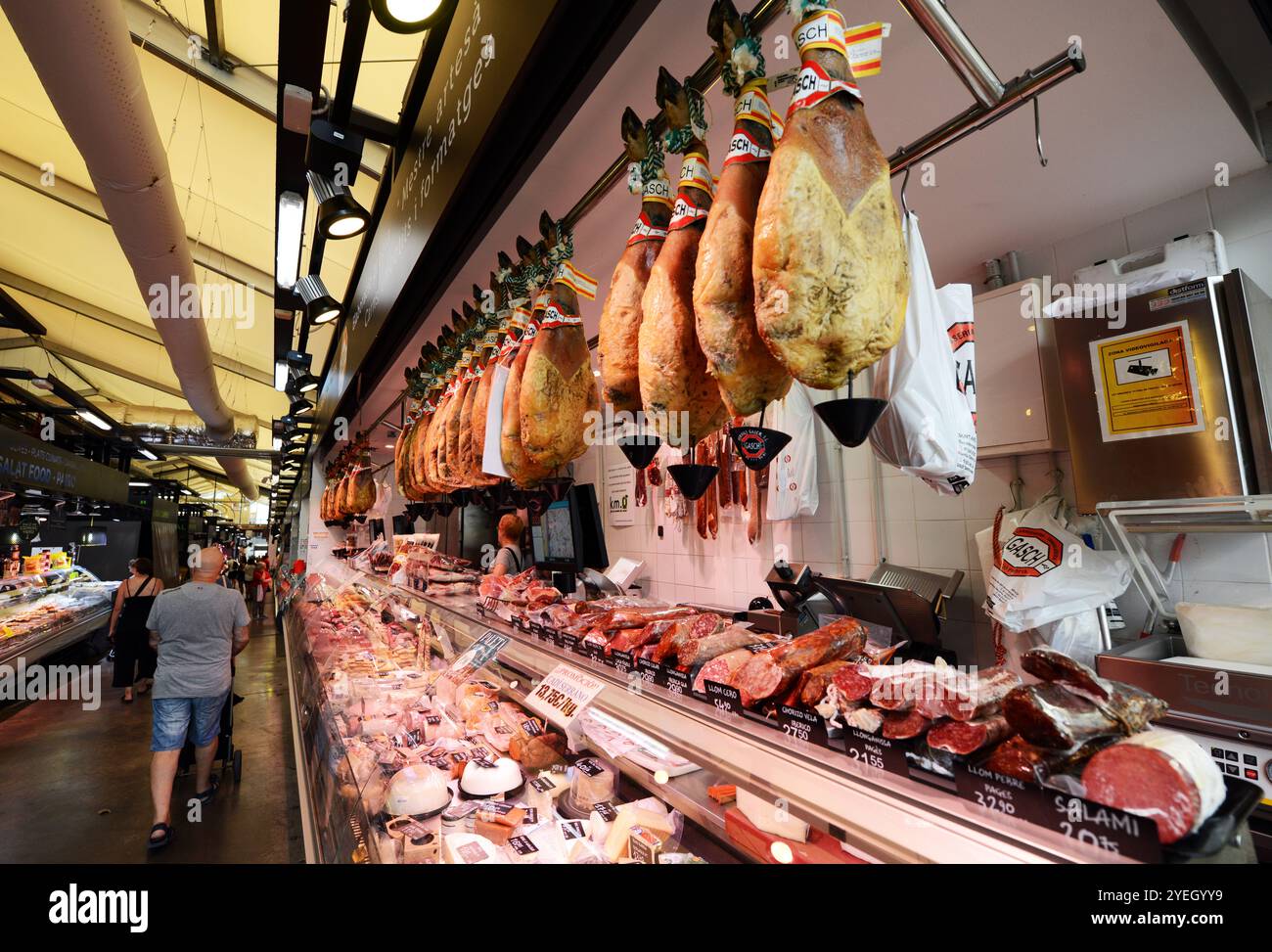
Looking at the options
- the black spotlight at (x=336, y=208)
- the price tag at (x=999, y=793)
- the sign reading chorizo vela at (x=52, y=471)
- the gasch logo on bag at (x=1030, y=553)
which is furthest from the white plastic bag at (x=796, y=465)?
the sign reading chorizo vela at (x=52, y=471)

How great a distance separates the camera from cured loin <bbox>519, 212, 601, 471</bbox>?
218cm

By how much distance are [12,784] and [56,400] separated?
1410 cm

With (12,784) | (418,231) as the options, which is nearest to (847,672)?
(418,231)

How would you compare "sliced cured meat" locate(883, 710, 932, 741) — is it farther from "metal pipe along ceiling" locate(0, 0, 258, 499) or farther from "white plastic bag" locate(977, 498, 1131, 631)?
"metal pipe along ceiling" locate(0, 0, 258, 499)

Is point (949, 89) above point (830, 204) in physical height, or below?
above

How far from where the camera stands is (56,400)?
51.4 ft

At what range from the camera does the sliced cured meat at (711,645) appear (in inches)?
66.6

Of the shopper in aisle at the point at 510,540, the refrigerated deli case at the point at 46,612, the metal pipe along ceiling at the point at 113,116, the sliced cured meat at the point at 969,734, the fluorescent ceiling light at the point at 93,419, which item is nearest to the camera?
the sliced cured meat at the point at 969,734

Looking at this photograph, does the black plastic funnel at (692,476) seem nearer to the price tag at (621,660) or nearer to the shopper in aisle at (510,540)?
the price tag at (621,660)

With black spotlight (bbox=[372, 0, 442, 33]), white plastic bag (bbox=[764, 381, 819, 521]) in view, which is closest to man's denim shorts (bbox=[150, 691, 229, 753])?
white plastic bag (bbox=[764, 381, 819, 521])

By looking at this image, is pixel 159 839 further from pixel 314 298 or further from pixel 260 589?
pixel 260 589

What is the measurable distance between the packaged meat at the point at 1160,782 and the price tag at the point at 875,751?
0.92 feet
